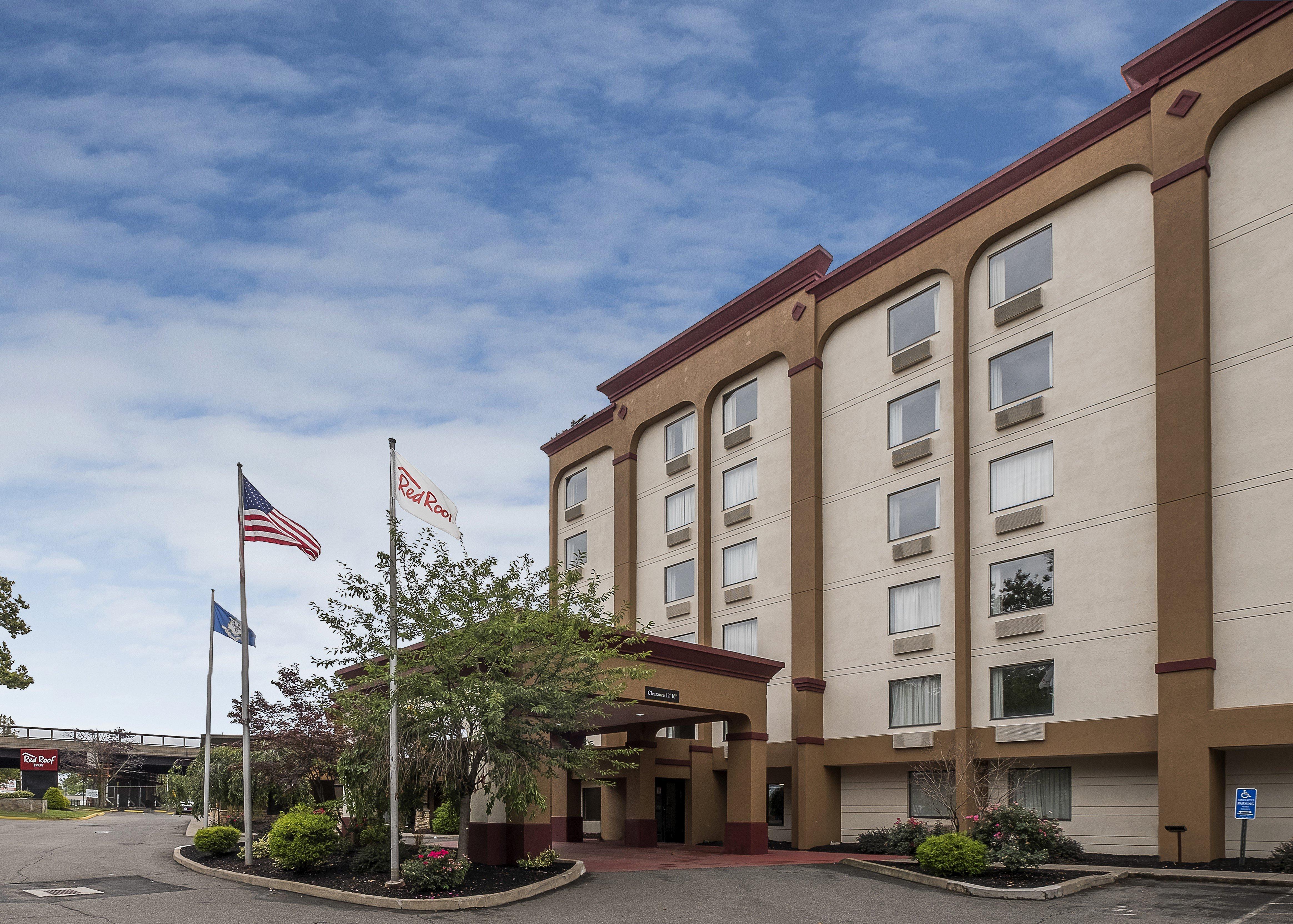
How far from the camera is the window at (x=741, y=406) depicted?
39.3m

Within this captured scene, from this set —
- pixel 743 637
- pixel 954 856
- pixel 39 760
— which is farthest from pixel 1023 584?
pixel 39 760

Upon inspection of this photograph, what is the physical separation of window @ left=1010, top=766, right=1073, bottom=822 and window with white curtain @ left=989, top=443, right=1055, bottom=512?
22.7 feet

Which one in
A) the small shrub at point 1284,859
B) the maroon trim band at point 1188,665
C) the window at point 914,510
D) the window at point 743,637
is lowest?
the small shrub at point 1284,859

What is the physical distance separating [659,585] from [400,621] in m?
21.3

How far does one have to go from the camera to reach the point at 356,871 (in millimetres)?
22438

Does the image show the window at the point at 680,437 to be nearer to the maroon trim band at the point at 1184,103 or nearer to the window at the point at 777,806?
the window at the point at 777,806

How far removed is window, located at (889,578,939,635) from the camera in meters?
31.3

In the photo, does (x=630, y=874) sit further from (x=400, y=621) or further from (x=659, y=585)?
(x=659, y=585)

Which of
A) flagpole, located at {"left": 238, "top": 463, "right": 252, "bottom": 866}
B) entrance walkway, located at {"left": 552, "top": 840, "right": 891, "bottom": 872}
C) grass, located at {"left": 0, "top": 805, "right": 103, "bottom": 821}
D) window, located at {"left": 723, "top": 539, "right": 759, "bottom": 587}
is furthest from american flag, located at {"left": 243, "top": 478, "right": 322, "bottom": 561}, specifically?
grass, located at {"left": 0, "top": 805, "right": 103, "bottom": 821}

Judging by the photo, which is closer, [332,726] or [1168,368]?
[1168,368]

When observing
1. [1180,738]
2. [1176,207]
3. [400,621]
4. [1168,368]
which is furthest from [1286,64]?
[400,621]

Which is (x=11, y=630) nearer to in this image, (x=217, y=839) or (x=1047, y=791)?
(x=217, y=839)

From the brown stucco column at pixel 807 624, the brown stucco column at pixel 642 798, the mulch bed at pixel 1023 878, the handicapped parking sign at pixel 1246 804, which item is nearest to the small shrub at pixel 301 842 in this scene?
the mulch bed at pixel 1023 878

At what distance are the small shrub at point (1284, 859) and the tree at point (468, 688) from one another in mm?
13182
